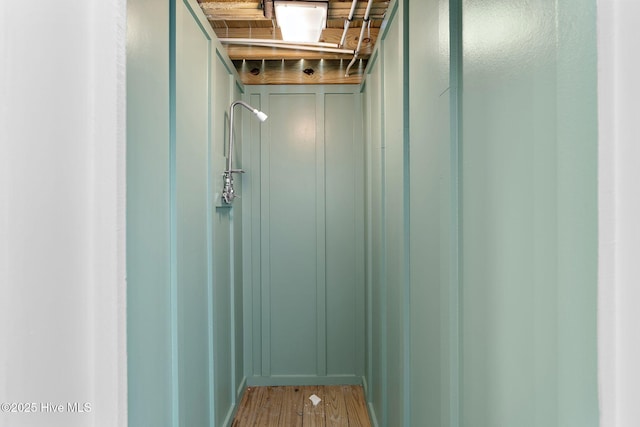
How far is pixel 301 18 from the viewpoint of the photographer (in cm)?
219

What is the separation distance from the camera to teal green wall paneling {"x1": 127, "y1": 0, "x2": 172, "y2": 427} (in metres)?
1.10

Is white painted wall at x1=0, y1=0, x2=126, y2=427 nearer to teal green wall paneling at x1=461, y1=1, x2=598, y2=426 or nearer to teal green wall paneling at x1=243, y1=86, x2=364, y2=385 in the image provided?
teal green wall paneling at x1=461, y1=1, x2=598, y2=426

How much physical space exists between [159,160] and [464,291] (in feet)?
3.37

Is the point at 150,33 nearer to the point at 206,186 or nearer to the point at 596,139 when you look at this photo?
the point at 206,186

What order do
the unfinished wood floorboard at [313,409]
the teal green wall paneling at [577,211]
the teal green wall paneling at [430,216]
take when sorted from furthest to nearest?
the unfinished wood floorboard at [313,409] → the teal green wall paneling at [430,216] → the teal green wall paneling at [577,211]

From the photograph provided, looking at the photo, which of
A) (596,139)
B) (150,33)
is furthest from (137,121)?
(596,139)

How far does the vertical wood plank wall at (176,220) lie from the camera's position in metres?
1.15

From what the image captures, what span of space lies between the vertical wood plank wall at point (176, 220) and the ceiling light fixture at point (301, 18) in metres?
0.39

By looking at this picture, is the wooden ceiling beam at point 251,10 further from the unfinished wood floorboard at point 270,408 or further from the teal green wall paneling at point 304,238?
the unfinished wood floorboard at point 270,408

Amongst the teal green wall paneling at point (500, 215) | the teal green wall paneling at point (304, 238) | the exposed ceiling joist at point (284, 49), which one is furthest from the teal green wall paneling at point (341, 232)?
the teal green wall paneling at point (500, 215)

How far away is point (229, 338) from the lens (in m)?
2.53

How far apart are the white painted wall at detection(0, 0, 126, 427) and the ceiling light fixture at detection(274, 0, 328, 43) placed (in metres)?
1.91
